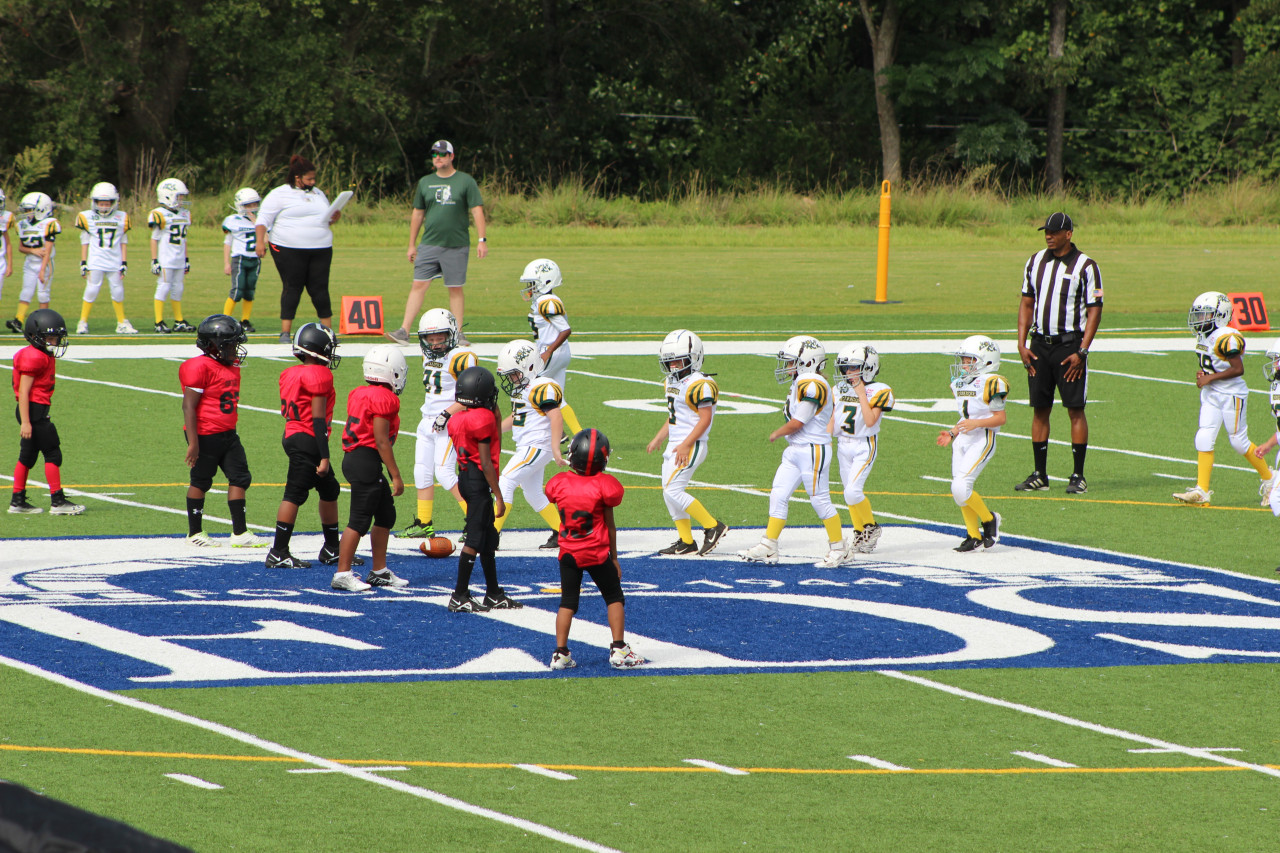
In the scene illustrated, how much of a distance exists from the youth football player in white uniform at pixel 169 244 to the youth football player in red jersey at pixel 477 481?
461 inches

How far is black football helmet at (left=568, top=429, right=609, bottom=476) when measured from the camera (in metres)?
7.95

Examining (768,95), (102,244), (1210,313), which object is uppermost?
(768,95)

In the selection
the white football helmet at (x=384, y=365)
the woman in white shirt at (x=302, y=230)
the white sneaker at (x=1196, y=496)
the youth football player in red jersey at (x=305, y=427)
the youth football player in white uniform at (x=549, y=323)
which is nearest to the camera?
the white football helmet at (x=384, y=365)

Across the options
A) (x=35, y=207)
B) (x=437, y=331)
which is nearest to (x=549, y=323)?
(x=437, y=331)

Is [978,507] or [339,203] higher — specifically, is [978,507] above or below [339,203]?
below

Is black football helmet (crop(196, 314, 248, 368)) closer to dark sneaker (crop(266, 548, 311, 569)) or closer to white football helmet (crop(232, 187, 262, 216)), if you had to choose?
dark sneaker (crop(266, 548, 311, 569))

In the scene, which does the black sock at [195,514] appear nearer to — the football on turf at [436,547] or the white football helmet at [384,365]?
the football on turf at [436,547]

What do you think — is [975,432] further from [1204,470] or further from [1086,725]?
[1086,725]

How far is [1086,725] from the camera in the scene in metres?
7.11

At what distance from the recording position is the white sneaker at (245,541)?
10.7 meters

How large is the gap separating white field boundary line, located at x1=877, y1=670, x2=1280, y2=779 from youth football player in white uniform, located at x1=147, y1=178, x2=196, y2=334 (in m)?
14.2

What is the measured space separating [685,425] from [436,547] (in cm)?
182

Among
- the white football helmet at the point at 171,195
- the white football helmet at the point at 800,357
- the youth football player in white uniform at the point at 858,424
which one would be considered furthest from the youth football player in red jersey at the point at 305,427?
the white football helmet at the point at 171,195

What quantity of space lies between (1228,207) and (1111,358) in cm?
2288
